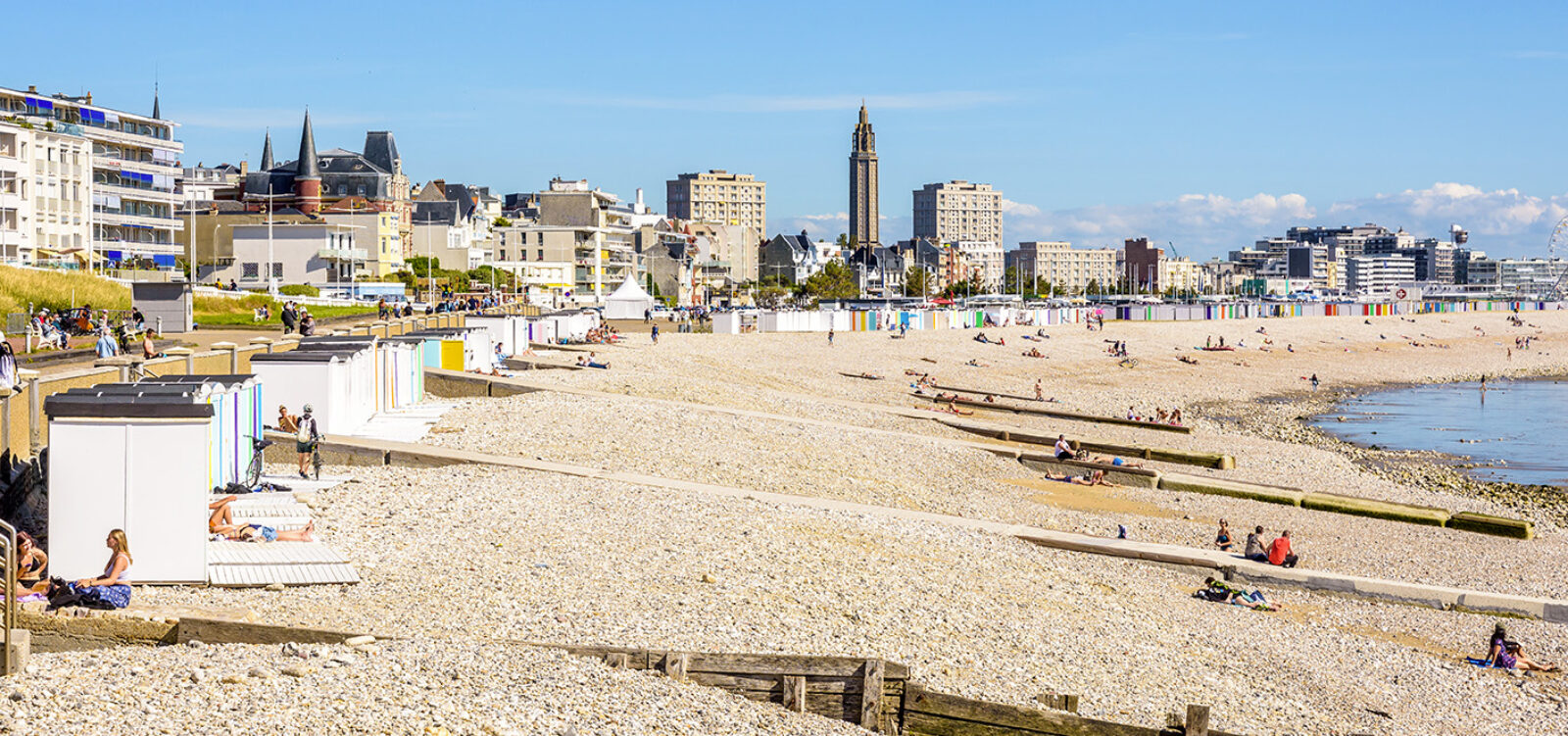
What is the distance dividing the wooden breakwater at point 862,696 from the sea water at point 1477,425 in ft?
87.7

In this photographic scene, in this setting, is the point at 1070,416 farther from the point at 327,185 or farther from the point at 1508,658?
the point at 327,185

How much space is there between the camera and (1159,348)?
83.1 meters

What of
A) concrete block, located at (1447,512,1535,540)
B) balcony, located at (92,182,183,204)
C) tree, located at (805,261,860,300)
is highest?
balcony, located at (92,182,183,204)

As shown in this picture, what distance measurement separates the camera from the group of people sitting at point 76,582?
1087cm

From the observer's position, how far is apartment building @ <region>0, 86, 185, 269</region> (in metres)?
62.8

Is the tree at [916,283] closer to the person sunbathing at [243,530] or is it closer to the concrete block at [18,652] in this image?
the person sunbathing at [243,530]

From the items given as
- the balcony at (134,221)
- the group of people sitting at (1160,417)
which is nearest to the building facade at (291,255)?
the balcony at (134,221)

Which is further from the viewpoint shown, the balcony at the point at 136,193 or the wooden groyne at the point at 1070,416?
the balcony at the point at 136,193

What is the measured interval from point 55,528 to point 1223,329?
10529 cm

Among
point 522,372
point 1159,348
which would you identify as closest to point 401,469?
point 522,372

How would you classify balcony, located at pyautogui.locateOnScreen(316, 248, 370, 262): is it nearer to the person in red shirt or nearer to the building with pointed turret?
the building with pointed turret

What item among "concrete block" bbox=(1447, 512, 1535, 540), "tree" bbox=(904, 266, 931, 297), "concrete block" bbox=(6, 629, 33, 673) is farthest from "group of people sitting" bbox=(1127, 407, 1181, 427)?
"tree" bbox=(904, 266, 931, 297)

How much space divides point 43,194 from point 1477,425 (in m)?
52.9

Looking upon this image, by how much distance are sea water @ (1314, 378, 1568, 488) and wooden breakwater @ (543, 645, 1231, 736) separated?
26.7 m
